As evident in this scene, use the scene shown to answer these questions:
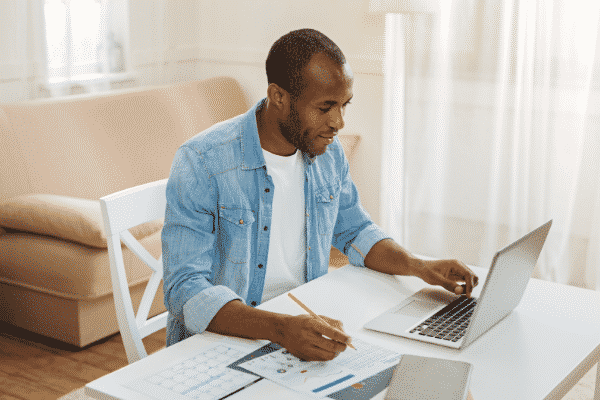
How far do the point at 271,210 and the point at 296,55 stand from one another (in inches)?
12.9

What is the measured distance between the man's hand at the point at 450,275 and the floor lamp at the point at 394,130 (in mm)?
2129

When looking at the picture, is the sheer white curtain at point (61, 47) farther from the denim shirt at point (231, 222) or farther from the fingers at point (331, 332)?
the fingers at point (331, 332)

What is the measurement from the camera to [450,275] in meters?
1.41

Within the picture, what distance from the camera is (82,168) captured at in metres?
2.94

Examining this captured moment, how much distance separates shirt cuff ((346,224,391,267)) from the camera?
155cm

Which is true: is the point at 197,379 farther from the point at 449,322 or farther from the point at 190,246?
the point at 449,322

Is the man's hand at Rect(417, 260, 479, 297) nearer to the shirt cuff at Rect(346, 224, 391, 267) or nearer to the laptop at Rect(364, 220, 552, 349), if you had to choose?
the laptop at Rect(364, 220, 552, 349)

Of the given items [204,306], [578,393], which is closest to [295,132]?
[204,306]

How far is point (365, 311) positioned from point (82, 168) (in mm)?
1974

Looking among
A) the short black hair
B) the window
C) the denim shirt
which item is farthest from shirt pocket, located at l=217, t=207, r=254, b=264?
the window

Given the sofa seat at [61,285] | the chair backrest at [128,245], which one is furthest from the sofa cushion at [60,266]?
the chair backrest at [128,245]

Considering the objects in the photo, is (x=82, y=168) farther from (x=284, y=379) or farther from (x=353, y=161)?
(x=284, y=379)

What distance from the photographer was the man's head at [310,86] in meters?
1.33

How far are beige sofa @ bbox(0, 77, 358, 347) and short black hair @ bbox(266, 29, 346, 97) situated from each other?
113 cm
